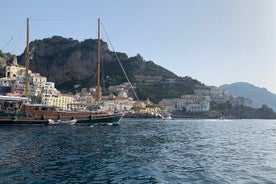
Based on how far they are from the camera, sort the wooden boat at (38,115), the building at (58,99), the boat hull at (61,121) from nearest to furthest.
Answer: the boat hull at (61,121), the wooden boat at (38,115), the building at (58,99)

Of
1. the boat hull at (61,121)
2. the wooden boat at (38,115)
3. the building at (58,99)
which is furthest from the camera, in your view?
the building at (58,99)

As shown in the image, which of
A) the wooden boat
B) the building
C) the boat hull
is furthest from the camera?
the building

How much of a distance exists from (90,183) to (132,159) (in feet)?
26.5

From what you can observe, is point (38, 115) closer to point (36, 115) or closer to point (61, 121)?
point (36, 115)

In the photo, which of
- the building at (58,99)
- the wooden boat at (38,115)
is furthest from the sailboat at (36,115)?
the building at (58,99)

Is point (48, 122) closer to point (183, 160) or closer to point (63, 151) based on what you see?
point (63, 151)

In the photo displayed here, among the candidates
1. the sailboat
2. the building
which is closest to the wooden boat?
the sailboat

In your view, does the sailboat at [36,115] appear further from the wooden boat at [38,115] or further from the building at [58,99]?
the building at [58,99]

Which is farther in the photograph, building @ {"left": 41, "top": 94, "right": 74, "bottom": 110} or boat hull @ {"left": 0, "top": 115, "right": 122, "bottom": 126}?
building @ {"left": 41, "top": 94, "right": 74, "bottom": 110}

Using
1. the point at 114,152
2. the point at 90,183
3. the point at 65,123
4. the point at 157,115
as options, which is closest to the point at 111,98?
the point at 157,115

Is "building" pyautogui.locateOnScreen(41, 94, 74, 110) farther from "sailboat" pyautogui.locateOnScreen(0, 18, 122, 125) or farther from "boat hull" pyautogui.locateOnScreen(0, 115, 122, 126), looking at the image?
"boat hull" pyautogui.locateOnScreen(0, 115, 122, 126)

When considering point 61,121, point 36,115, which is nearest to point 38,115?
point 36,115

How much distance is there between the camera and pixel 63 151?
26.4 meters

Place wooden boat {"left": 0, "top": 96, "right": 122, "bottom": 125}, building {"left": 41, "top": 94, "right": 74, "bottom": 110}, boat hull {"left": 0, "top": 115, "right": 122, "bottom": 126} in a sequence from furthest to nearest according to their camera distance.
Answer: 1. building {"left": 41, "top": 94, "right": 74, "bottom": 110}
2. wooden boat {"left": 0, "top": 96, "right": 122, "bottom": 125}
3. boat hull {"left": 0, "top": 115, "right": 122, "bottom": 126}
